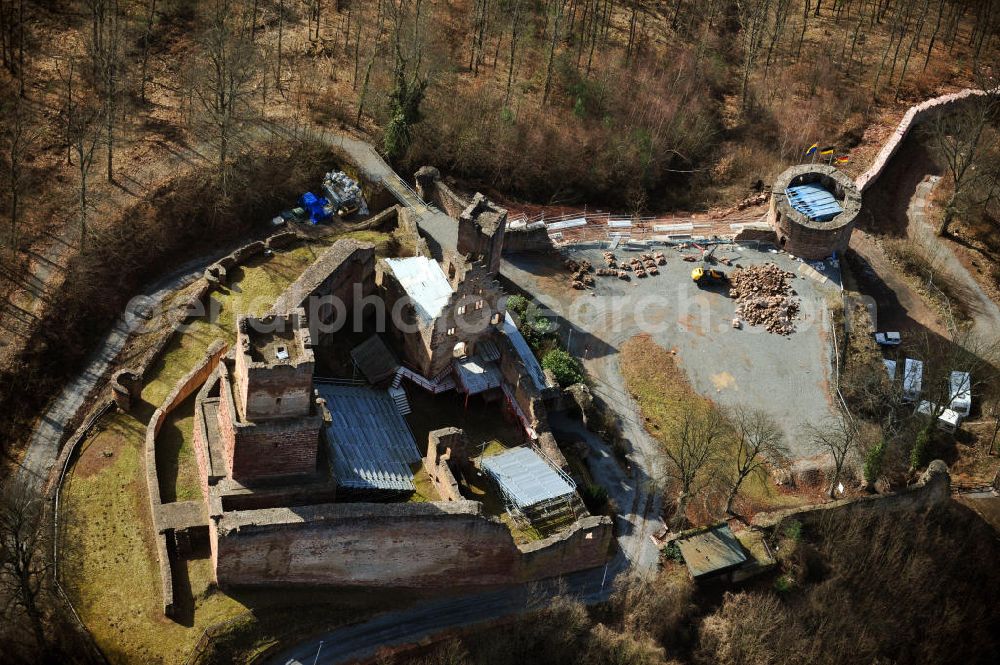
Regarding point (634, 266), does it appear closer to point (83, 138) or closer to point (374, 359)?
point (374, 359)

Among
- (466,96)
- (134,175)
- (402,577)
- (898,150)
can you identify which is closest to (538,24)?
(466,96)

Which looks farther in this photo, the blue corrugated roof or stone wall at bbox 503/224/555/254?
the blue corrugated roof

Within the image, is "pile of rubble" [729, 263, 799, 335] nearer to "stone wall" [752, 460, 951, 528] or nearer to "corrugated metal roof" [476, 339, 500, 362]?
"stone wall" [752, 460, 951, 528]

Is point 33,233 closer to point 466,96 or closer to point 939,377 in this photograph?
point 466,96

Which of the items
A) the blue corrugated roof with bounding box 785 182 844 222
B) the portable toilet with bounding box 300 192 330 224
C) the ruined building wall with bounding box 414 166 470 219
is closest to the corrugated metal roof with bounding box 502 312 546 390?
the ruined building wall with bounding box 414 166 470 219

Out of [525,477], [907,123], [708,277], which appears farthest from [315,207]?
[907,123]
